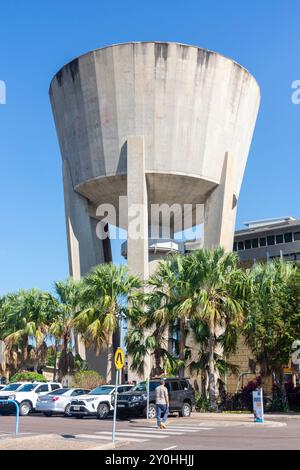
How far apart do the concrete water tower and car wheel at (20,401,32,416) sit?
42.3 feet

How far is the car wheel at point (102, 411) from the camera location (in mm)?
25922

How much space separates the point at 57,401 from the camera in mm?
27562

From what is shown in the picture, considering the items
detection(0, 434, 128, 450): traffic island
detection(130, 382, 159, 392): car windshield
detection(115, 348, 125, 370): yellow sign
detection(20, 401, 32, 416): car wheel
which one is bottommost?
detection(20, 401, 32, 416): car wheel

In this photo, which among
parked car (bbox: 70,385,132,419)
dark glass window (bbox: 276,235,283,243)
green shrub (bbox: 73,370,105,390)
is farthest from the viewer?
dark glass window (bbox: 276,235,283,243)

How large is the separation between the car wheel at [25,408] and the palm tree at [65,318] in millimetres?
7763

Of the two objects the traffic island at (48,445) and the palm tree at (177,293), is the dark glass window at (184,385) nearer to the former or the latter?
the palm tree at (177,293)

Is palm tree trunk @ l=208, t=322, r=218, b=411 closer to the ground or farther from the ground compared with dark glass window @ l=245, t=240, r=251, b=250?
closer to the ground

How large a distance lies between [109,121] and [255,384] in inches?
876

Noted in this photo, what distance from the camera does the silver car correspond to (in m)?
27.5

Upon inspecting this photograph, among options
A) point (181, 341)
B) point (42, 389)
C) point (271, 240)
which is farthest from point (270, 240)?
point (42, 389)

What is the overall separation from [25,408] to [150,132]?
71.2 feet

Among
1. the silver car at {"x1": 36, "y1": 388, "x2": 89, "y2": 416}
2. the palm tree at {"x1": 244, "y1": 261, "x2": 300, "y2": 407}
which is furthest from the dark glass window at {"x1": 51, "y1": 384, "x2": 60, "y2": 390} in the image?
the palm tree at {"x1": 244, "y1": 261, "x2": 300, "y2": 407}

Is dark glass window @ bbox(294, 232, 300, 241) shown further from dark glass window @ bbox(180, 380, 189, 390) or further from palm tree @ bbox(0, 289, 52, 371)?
dark glass window @ bbox(180, 380, 189, 390)
